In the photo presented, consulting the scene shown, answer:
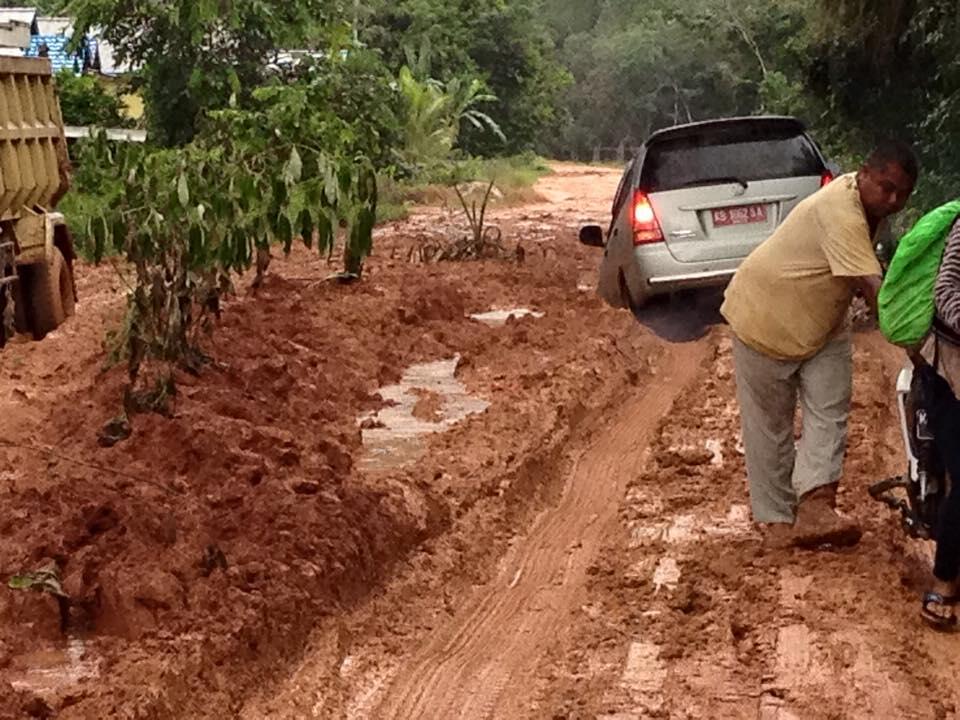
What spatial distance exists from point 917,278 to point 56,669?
3420mm

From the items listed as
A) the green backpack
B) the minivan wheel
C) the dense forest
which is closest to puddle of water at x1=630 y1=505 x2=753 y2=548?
the green backpack

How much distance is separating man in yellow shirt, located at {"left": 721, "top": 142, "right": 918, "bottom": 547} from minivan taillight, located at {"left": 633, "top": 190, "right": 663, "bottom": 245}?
529 centimetres

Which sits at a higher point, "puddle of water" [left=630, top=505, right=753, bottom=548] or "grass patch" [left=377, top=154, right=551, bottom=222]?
"puddle of water" [left=630, top=505, right=753, bottom=548]

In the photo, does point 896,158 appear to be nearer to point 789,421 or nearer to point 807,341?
point 807,341

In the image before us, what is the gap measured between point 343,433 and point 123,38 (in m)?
18.4

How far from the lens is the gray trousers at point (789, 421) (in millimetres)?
6488

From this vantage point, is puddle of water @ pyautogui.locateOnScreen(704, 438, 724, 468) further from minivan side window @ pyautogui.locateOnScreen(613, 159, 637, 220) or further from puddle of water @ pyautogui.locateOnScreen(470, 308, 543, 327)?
puddle of water @ pyautogui.locateOnScreen(470, 308, 543, 327)

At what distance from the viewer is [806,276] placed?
6.34 m

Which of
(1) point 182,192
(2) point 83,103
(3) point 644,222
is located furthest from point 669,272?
(2) point 83,103

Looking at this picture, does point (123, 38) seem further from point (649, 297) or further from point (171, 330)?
point (171, 330)

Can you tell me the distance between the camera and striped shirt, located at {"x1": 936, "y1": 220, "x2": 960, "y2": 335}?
5.28 metres

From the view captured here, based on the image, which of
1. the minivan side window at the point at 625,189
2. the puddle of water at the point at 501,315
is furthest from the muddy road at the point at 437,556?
the puddle of water at the point at 501,315

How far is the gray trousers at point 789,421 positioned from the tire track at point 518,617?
891 mm

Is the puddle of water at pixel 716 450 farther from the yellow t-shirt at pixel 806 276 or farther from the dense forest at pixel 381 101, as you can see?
the dense forest at pixel 381 101
